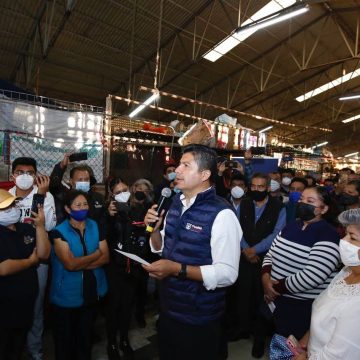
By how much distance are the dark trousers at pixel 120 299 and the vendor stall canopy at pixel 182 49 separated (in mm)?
3018

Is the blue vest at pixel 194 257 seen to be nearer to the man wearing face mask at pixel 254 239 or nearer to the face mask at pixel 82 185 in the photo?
the man wearing face mask at pixel 254 239

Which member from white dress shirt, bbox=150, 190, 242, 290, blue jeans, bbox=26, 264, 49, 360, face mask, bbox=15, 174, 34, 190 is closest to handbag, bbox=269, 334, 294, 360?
white dress shirt, bbox=150, 190, 242, 290

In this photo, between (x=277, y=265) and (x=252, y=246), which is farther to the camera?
(x=252, y=246)

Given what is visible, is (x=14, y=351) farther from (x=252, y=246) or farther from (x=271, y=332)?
(x=271, y=332)

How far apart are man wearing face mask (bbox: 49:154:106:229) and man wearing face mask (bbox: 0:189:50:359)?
23.1 inches

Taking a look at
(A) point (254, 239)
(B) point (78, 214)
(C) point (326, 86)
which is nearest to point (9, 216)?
(B) point (78, 214)

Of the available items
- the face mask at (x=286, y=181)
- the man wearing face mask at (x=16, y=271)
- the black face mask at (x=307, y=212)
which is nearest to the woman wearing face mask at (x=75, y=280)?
the man wearing face mask at (x=16, y=271)

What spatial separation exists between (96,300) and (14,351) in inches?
23.8

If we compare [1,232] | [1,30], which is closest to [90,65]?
[1,30]

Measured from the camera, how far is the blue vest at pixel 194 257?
157cm

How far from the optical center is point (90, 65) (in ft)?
32.0

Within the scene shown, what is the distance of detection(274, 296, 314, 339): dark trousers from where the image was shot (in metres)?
2.02

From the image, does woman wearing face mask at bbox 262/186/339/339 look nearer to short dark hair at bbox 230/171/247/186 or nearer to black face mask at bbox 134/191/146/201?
black face mask at bbox 134/191/146/201

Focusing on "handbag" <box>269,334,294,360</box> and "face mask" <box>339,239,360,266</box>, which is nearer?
"face mask" <box>339,239,360,266</box>
